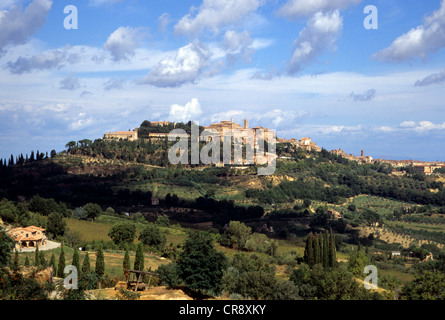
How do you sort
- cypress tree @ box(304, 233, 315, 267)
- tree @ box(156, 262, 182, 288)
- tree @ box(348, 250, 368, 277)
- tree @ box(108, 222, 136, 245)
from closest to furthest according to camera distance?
1. tree @ box(156, 262, 182, 288)
2. tree @ box(348, 250, 368, 277)
3. cypress tree @ box(304, 233, 315, 267)
4. tree @ box(108, 222, 136, 245)

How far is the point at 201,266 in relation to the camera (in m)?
22.0

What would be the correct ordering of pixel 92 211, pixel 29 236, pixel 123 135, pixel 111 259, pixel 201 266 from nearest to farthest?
pixel 201 266 → pixel 111 259 → pixel 29 236 → pixel 92 211 → pixel 123 135

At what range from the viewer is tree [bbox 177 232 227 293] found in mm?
21812

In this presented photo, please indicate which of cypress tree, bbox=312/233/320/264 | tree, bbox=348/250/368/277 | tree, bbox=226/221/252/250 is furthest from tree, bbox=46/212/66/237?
tree, bbox=348/250/368/277

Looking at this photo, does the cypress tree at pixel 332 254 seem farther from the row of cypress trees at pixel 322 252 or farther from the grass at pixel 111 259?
the grass at pixel 111 259

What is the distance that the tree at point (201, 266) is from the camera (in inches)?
859

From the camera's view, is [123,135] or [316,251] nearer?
[316,251]

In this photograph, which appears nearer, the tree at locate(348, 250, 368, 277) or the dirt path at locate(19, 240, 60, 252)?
the dirt path at locate(19, 240, 60, 252)

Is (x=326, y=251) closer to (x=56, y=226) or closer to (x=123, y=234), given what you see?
(x=123, y=234)

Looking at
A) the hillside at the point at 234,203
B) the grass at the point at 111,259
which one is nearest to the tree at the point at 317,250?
the hillside at the point at 234,203

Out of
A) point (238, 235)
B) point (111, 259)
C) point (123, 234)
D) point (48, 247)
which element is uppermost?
point (123, 234)

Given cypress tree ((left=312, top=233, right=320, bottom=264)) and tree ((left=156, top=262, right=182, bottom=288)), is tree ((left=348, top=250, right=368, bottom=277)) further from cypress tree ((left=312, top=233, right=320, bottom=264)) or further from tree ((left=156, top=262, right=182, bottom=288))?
tree ((left=156, top=262, right=182, bottom=288))

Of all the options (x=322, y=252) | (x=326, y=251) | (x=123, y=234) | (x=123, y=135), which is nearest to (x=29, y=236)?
(x=123, y=234)
